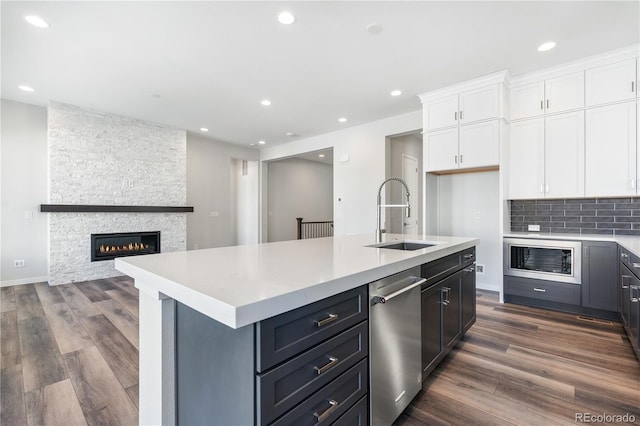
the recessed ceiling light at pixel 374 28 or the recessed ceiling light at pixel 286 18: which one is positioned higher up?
the recessed ceiling light at pixel 374 28

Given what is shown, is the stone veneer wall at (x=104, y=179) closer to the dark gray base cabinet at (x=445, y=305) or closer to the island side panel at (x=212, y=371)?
the island side panel at (x=212, y=371)

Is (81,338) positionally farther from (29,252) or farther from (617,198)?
(617,198)

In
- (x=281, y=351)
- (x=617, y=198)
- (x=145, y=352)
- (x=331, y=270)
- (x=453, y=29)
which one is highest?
(x=453, y=29)

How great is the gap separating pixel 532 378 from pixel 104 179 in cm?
637

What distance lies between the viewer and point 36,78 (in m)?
3.75

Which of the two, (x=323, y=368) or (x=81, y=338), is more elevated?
(x=323, y=368)

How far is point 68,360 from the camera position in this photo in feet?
7.36

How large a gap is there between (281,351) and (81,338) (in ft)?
9.13

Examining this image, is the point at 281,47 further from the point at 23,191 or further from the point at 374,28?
the point at 23,191

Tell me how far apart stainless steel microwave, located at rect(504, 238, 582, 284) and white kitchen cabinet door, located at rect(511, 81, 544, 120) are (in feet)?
5.19

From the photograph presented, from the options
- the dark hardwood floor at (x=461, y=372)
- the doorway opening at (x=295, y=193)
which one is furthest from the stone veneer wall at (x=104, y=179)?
the doorway opening at (x=295, y=193)

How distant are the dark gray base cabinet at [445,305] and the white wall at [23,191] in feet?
19.9

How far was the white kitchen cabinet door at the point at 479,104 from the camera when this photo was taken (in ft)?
11.8

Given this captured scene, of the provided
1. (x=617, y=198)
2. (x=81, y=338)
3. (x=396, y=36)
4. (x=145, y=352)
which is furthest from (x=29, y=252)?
(x=617, y=198)
